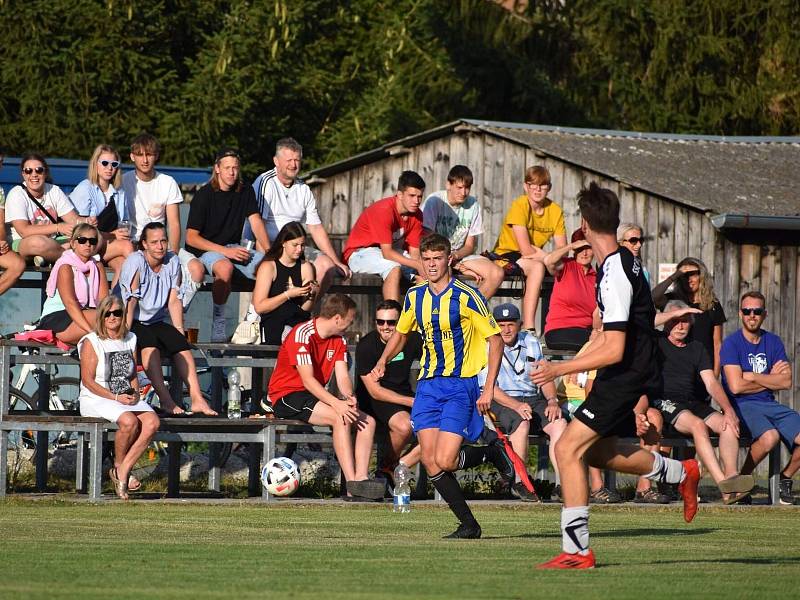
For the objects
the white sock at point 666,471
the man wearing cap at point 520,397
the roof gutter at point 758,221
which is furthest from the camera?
the roof gutter at point 758,221

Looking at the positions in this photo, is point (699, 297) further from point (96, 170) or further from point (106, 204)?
point (96, 170)

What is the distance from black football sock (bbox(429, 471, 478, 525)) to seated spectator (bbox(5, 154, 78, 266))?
5.45m

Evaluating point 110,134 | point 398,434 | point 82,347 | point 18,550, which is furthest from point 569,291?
point 110,134

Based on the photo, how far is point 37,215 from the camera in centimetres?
1475

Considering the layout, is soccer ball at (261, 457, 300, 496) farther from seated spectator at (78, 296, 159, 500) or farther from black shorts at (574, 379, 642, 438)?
black shorts at (574, 379, 642, 438)

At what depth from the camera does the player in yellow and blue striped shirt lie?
1063cm

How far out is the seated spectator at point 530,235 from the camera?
1577 cm

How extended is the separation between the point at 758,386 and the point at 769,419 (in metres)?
0.35

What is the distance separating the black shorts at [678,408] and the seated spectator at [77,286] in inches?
215

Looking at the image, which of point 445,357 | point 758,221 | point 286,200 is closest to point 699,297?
point 286,200

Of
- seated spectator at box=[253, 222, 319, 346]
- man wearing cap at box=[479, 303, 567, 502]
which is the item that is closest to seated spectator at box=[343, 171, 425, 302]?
seated spectator at box=[253, 222, 319, 346]

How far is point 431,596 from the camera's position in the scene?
7285mm

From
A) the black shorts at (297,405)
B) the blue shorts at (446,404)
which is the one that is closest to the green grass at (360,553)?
the blue shorts at (446,404)

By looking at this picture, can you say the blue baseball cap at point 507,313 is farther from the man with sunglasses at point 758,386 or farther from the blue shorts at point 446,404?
the blue shorts at point 446,404
